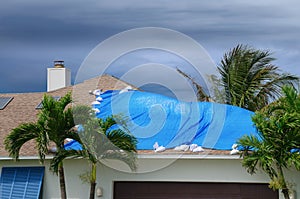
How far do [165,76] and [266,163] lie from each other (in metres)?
5.58

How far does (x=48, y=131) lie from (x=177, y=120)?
4512 millimetres

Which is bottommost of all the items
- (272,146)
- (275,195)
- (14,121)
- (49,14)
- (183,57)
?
(275,195)

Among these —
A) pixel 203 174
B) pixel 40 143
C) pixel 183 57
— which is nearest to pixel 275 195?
pixel 203 174

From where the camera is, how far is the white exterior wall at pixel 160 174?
736 inches

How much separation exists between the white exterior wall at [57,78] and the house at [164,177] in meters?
7.35

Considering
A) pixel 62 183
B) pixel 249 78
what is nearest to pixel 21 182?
pixel 62 183

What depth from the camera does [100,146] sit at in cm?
1756

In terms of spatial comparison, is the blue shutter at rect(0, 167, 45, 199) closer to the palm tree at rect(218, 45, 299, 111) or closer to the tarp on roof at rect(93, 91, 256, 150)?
the tarp on roof at rect(93, 91, 256, 150)

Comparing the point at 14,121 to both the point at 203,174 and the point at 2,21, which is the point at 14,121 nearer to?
the point at 2,21

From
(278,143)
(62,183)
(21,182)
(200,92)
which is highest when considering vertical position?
(200,92)

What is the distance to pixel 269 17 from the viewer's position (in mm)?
23375

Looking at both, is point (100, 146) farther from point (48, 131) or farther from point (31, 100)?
point (31, 100)

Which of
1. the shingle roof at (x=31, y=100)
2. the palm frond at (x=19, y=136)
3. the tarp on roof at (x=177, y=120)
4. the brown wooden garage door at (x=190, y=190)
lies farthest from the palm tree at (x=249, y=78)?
the palm frond at (x=19, y=136)

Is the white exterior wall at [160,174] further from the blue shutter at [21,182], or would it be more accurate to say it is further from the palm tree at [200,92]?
the palm tree at [200,92]
